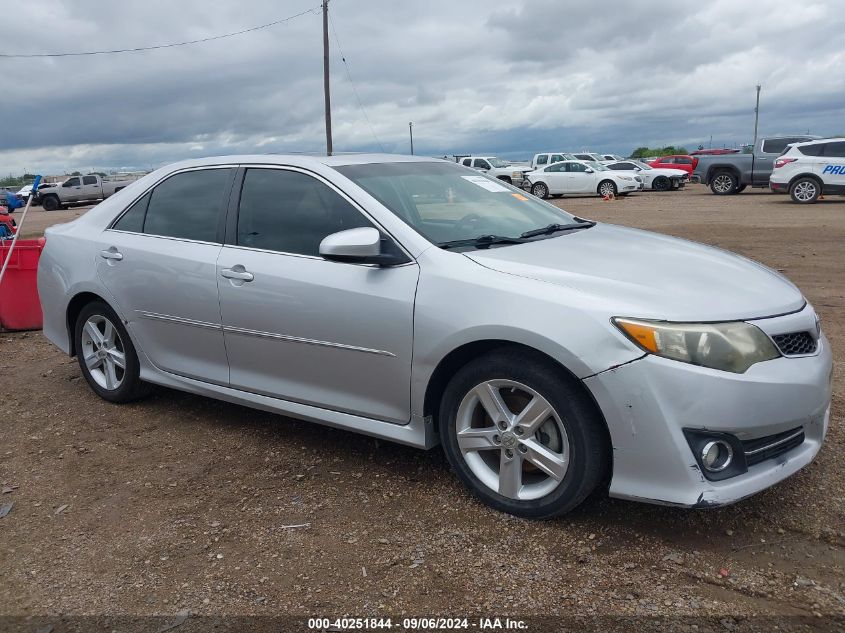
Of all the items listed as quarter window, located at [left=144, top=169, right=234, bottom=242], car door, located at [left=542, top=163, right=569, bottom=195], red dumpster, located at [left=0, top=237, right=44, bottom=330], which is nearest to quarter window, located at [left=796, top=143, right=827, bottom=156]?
car door, located at [left=542, top=163, right=569, bottom=195]

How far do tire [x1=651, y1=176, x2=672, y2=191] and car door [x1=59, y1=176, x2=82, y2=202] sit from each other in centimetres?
2814

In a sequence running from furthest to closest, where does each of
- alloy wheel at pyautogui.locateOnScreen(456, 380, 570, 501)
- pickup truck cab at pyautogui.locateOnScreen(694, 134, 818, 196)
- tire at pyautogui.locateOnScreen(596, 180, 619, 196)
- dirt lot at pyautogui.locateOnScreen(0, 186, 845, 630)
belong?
tire at pyautogui.locateOnScreen(596, 180, 619, 196), pickup truck cab at pyautogui.locateOnScreen(694, 134, 818, 196), alloy wheel at pyautogui.locateOnScreen(456, 380, 570, 501), dirt lot at pyautogui.locateOnScreen(0, 186, 845, 630)

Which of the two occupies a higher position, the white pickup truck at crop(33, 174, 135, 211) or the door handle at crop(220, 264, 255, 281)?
the door handle at crop(220, 264, 255, 281)

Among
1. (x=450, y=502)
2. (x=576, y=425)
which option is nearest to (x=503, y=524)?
(x=450, y=502)

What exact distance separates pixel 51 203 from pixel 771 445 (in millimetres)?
41306

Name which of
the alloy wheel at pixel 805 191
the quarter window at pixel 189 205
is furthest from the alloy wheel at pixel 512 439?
the alloy wheel at pixel 805 191

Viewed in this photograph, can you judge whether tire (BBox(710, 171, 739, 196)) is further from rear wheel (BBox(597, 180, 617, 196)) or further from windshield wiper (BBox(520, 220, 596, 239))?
windshield wiper (BBox(520, 220, 596, 239))

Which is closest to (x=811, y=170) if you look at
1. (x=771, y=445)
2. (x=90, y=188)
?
(x=771, y=445)

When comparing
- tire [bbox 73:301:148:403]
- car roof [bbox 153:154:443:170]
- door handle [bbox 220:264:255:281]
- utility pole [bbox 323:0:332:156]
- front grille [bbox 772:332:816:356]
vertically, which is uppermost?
utility pole [bbox 323:0:332:156]

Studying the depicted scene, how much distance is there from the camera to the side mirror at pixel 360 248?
3.33 meters

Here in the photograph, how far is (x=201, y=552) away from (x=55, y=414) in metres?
2.38

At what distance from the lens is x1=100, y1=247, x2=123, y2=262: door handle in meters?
4.56

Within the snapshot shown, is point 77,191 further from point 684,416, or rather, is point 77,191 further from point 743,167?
point 684,416

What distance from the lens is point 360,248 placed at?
131 inches
